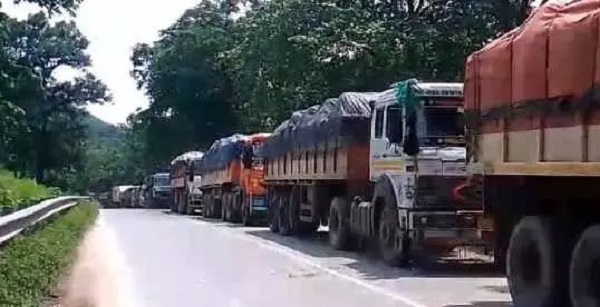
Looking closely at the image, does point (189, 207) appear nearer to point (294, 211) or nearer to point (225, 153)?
point (225, 153)

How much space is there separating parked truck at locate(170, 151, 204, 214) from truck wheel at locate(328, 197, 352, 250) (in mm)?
26469

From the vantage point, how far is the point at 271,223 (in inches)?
1264

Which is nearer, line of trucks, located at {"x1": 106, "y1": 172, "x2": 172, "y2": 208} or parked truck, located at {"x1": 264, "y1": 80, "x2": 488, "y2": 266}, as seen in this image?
parked truck, located at {"x1": 264, "y1": 80, "x2": 488, "y2": 266}

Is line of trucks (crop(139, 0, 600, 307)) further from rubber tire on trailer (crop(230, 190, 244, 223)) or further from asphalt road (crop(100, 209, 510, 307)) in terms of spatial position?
rubber tire on trailer (crop(230, 190, 244, 223))

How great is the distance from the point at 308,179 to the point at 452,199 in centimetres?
829

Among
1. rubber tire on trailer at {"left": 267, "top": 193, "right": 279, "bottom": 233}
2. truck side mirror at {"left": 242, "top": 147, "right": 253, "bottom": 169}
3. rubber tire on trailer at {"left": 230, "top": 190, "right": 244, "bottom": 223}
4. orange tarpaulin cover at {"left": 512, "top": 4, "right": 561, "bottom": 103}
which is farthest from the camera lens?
rubber tire on trailer at {"left": 230, "top": 190, "right": 244, "bottom": 223}

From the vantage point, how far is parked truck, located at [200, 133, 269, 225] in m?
36.1

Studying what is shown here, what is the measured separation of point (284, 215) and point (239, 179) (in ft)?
25.9

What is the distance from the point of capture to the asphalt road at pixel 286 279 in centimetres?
1409

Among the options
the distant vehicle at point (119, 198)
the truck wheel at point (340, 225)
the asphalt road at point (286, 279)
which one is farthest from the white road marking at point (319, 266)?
the distant vehicle at point (119, 198)

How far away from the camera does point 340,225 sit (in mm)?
23109

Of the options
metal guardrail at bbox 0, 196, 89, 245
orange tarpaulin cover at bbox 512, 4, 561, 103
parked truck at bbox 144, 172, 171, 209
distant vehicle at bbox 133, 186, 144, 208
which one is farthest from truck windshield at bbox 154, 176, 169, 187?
orange tarpaulin cover at bbox 512, 4, 561, 103

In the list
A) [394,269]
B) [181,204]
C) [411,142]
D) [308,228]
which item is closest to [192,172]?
[181,204]

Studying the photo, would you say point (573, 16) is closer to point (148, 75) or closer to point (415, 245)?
point (415, 245)
